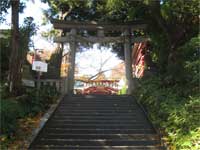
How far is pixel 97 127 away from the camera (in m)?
11.2

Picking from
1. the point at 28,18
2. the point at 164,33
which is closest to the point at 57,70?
the point at 28,18

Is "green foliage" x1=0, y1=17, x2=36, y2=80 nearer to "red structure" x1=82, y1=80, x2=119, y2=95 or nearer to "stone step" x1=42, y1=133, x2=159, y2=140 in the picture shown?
"stone step" x1=42, y1=133, x2=159, y2=140

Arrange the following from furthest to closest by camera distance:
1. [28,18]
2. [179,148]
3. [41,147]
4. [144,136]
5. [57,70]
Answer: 1. [57,70]
2. [28,18]
3. [144,136]
4. [41,147]
5. [179,148]

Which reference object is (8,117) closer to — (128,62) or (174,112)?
(174,112)

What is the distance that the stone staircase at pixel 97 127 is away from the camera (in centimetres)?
980

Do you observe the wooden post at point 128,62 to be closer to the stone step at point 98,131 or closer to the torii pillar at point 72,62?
the torii pillar at point 72,62

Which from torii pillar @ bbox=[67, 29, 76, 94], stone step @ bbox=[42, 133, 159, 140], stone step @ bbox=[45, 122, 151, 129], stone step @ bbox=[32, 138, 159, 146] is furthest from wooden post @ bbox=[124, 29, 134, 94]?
stone step @ bbox=[32, 138, 159, 146]

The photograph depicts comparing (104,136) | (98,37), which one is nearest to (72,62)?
(98,37)

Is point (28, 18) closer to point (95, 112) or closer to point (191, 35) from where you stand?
point (95, 112)

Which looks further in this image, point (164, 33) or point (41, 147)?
point (164, 33)

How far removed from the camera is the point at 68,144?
980cm

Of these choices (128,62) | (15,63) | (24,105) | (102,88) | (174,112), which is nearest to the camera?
(174,112)

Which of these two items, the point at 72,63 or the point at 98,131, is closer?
the point at 98,131

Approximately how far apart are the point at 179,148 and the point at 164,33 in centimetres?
760
